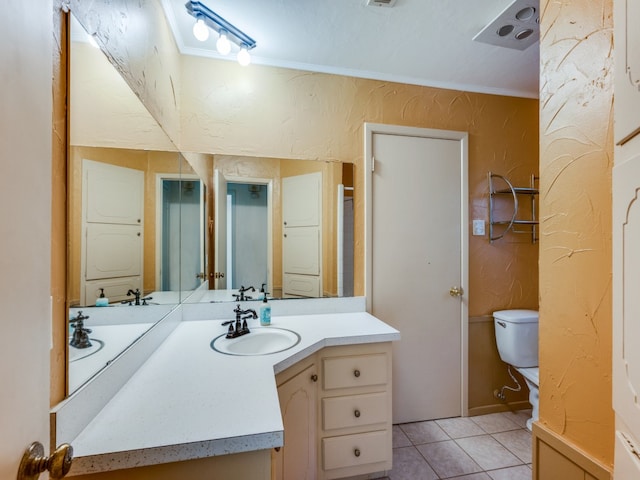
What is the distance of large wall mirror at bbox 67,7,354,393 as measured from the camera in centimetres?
78

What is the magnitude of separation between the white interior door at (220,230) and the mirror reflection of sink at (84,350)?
0.98 meters

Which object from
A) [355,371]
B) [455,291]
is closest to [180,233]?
[355,371]

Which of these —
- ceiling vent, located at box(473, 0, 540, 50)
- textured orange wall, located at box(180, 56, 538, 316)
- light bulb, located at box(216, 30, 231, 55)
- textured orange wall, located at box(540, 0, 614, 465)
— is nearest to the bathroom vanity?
textured orange wall, located at box(180, 56, 538, 316)

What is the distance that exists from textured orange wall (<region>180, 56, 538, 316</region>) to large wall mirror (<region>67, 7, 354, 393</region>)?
0.36 feet

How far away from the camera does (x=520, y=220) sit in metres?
2.25

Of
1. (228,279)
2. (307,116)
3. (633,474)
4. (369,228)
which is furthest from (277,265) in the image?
(633,474)

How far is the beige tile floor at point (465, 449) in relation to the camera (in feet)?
5.37

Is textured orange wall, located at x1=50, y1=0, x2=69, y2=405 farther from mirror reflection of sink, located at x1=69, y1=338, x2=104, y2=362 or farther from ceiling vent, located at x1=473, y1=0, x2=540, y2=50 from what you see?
ceiling vent, located at x1=473, y1=0, x2=540, y2=50

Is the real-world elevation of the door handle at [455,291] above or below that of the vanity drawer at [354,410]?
above

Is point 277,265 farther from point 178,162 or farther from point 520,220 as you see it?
point 520,220

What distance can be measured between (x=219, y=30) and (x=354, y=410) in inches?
80.0

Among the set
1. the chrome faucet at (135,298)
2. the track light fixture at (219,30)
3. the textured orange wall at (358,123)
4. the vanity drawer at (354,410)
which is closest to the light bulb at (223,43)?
the track light fixture at (219,30)

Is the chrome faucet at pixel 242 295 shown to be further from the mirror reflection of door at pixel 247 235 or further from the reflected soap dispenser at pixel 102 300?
the reflected soap dispenser at pixel 102 300

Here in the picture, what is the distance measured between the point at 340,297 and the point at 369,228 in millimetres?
493
